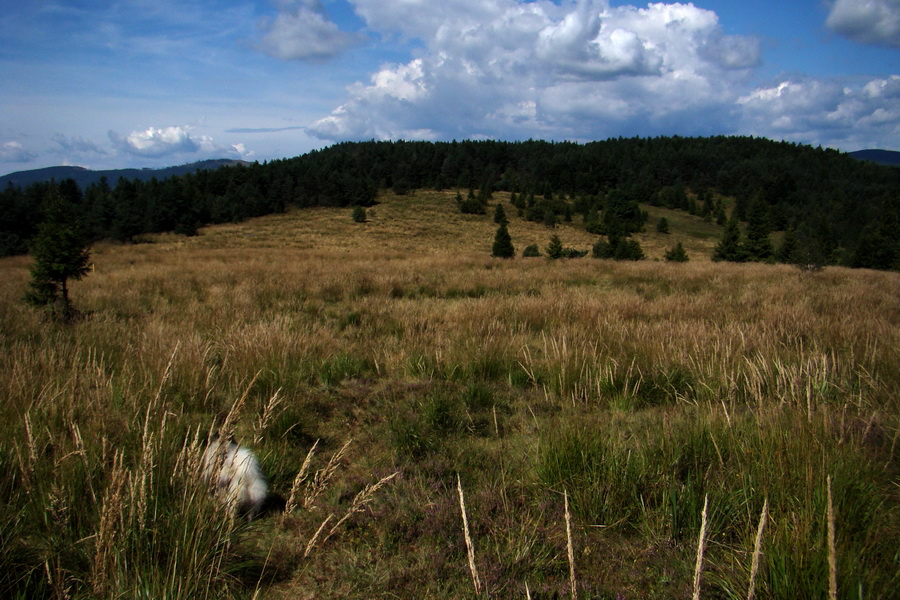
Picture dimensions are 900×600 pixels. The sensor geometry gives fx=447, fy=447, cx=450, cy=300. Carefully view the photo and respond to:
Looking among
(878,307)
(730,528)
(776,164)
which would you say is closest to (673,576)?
(730,528)

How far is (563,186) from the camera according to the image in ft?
319

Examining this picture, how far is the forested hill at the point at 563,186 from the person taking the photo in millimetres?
49375

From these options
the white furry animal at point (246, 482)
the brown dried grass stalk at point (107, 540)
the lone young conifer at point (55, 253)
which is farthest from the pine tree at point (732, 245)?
the brown dried grass stalk at point (107, 540)

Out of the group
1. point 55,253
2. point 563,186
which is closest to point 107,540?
point 55,253

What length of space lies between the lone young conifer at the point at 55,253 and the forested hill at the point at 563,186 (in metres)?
41.9

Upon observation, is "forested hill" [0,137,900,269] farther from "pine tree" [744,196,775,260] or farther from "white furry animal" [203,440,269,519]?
"white furry animal" [203,440,269,519]

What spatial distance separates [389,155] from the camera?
106m

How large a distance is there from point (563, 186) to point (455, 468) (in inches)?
3978

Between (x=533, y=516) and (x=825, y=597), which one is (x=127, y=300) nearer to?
(x=533, y=516)

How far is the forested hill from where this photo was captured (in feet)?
162

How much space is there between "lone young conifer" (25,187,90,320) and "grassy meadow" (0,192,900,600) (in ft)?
7.00

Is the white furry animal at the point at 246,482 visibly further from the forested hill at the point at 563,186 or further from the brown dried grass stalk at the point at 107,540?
the forested hill at the point at 563,186

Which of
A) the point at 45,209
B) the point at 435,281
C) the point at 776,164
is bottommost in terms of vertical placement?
the point at 435,281

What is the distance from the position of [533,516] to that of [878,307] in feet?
24.5
